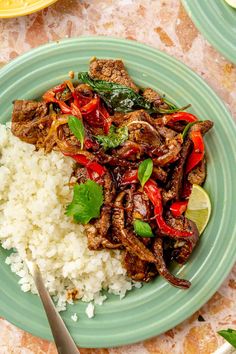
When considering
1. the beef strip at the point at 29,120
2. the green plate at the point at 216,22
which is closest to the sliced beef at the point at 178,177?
the green plate at the point at 216,22

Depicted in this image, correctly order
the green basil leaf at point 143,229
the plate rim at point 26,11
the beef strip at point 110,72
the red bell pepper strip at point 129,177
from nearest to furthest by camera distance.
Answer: the green basil leaf at point 143,229, the red bell pepper strip at point 129,177, the beef strip at point 110,72, the plate rim at point 26,11

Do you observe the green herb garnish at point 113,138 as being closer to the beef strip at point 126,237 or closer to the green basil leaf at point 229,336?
the beef strip at point 126,237

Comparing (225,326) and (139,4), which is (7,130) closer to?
(139,4)

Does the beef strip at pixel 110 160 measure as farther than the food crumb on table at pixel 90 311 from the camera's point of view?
No

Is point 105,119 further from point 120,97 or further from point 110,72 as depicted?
point 110,72

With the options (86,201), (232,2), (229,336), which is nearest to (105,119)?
(86,201)

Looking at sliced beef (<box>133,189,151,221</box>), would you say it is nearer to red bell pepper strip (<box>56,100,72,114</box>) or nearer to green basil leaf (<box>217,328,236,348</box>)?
red bell pepper strip (<box>56,100,72,114</box>)
